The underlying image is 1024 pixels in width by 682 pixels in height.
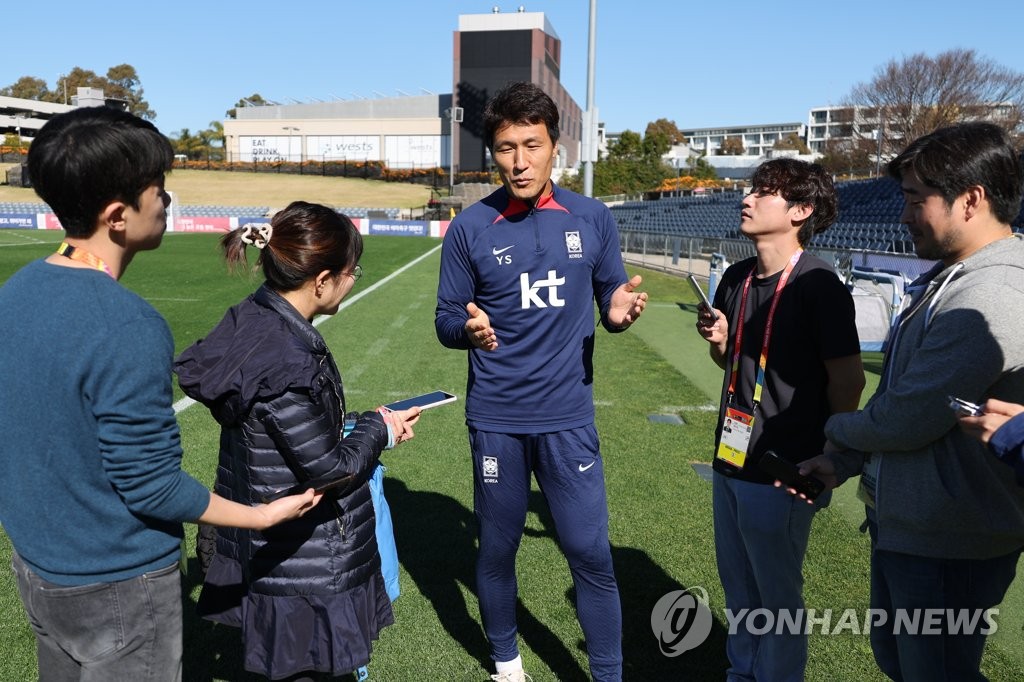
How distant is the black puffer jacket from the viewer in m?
2.07

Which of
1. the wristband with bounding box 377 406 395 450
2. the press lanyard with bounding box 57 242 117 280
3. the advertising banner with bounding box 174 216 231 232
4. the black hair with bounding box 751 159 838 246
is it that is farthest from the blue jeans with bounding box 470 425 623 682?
the advertising banner with bounding box 174 216 231 232

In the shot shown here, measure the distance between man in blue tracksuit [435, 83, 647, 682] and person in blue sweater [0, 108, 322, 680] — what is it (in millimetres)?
1303

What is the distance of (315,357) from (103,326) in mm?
686

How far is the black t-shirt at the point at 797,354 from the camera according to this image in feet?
8.30

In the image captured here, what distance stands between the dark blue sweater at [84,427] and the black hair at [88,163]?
14 cm

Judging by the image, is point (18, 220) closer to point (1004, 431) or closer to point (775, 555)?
point (775, 555)

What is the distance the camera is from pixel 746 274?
115 inches

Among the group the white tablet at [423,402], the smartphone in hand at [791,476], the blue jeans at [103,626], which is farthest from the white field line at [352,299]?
the smartphone in hand at [791,476]

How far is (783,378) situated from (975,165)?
0.93 meters

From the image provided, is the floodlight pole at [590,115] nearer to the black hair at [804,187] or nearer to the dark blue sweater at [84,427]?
the black hair at [804,187]

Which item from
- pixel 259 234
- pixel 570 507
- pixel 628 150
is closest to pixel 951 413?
pixel 570 507

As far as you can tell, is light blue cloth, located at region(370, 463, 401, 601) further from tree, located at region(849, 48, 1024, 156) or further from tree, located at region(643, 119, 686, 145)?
tree, located at region(643, 119, 686, 145)

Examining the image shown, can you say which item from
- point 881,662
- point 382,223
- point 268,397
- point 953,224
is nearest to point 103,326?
point 268,397

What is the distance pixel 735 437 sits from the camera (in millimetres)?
2713
